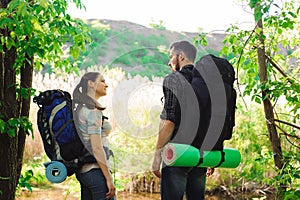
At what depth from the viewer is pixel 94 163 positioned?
8.04 feet

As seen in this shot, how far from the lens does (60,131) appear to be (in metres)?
2.34

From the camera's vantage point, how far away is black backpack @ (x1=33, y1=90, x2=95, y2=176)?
235 centimetres

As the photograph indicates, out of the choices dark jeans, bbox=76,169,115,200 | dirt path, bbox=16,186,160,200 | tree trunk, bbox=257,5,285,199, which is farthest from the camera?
dirt path, bbox=16,186,160,200

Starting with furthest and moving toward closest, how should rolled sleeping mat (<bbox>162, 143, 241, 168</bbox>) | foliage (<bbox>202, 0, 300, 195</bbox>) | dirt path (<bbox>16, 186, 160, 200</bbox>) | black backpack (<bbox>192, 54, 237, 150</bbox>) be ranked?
dirt path (<bbox>16, 186, 160, 200</bbox>)
foliage (<bbox>202, 0, 300, 195</bbox>)
black backpack (<bbox>192, 54, 237, 150</bbox>)
rolled sleeping mat (<bbox>162, 143, 241, 168</bbox>)

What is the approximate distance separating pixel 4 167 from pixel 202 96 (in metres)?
1.23

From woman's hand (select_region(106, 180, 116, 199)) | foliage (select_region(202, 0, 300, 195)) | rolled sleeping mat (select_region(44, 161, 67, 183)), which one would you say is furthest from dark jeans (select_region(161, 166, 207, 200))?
foliage (select_region(202, 0, 300, 195))

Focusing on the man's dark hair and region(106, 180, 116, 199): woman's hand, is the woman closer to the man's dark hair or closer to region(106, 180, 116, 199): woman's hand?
region(106, 180, 116, 199): woman's hand

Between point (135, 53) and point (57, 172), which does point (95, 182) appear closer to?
point (57, 172)

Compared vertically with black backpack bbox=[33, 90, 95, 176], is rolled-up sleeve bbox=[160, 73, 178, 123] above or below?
above

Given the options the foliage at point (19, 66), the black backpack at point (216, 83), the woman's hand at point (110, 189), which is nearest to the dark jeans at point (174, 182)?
the black backpack at point (216, 83)

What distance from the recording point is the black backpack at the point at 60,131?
2348 millimetres

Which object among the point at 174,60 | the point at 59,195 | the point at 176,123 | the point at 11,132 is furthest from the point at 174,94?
the point at 59,195

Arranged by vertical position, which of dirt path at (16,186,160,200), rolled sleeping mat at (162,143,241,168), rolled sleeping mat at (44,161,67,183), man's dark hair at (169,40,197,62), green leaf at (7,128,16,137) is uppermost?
man's dark hair at (169,40,197,62)

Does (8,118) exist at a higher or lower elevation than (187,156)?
higher
